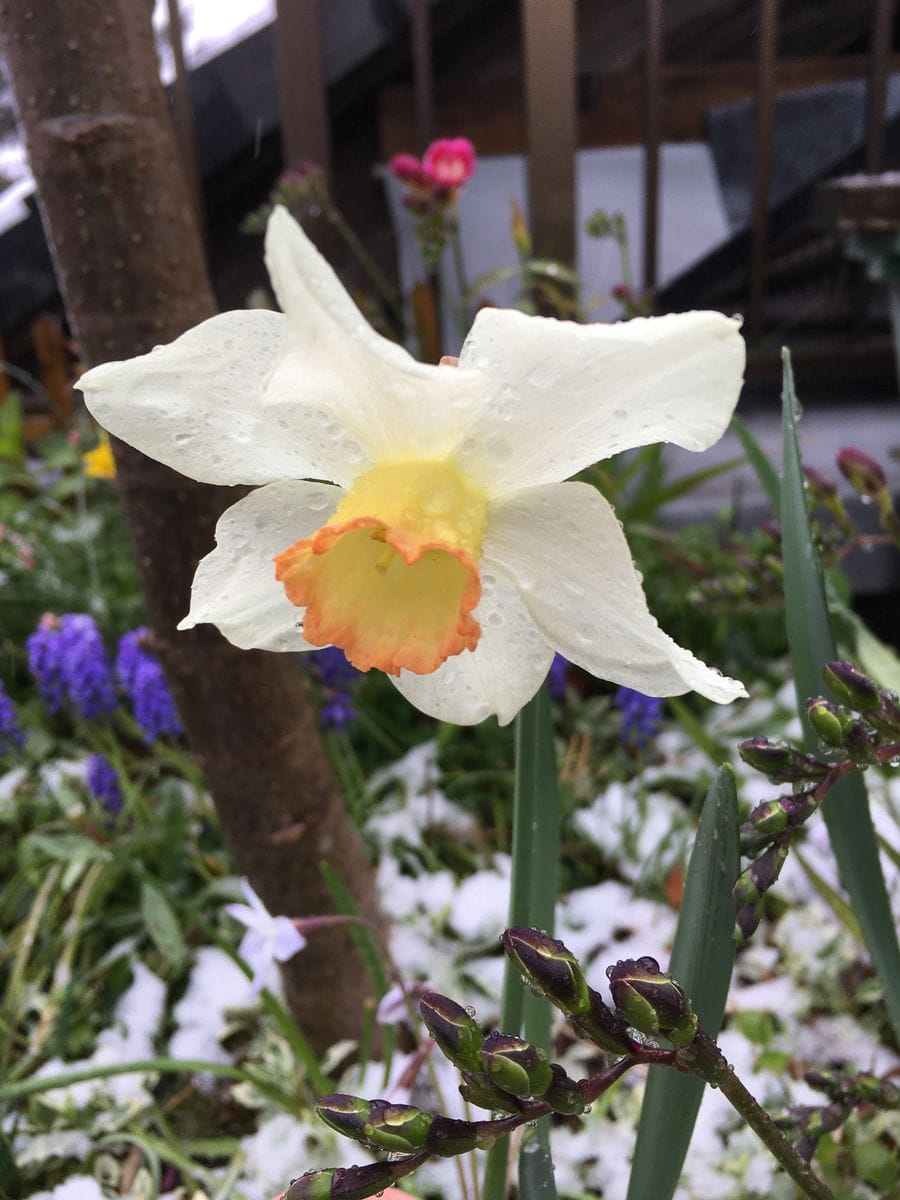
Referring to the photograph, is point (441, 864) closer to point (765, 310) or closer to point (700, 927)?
point (700, 927)

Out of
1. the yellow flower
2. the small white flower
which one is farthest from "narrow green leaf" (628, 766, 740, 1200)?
the yellow flower

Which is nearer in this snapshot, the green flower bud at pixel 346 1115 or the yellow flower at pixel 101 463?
the green flower bud at pixel 346 1115

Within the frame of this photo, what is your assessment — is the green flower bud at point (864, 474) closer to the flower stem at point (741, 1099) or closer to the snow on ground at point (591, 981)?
the snow on ground at point (591, 981)

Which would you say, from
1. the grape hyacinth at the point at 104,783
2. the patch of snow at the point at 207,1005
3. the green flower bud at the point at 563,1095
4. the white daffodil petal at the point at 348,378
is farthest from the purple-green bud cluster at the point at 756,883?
the grape hyacinth at the point at 104,783

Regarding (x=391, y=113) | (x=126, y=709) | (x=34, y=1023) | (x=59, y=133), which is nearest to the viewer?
(x=59, y=133)

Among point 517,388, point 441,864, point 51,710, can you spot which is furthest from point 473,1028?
point 51,710

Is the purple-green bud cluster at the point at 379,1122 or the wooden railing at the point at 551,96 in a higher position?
the wooden railing at the point at 551,96

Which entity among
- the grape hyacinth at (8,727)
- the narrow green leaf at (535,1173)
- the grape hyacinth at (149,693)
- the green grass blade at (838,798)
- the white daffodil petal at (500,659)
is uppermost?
the white daffodil petal at (500,659)

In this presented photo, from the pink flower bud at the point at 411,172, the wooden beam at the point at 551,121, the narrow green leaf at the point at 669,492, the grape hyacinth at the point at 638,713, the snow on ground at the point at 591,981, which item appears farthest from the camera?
the wooden beam at the point at 551,121

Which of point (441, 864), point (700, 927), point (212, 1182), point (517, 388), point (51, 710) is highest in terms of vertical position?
point (517, 388)
